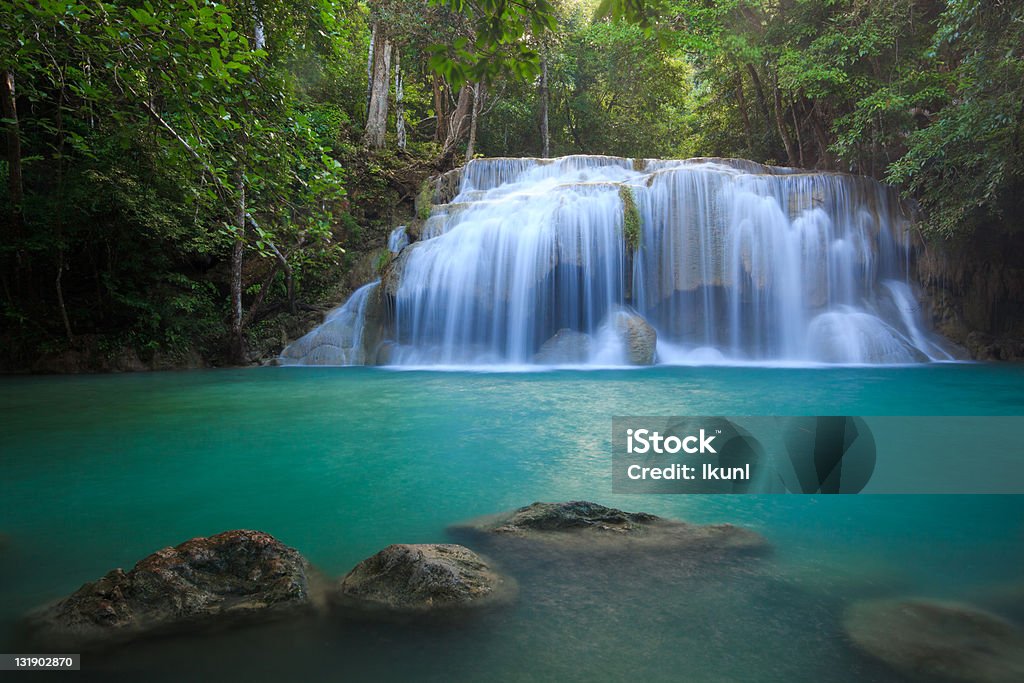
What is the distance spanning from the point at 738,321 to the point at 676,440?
9.08 m

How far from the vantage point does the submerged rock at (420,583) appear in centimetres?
208

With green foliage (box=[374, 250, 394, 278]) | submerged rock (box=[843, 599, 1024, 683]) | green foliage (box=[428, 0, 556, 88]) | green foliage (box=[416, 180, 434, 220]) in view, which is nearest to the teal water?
submerged rock (box=[843, 599, 1024, 683])

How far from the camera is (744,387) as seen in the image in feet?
26.9

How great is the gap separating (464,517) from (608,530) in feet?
2.60

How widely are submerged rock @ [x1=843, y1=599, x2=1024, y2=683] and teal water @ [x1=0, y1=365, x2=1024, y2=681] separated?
80 millimetres

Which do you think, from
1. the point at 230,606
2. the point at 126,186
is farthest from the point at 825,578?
the point at 126,186

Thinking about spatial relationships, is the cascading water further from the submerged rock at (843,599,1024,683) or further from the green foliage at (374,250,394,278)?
the submerged rock at (843,599,1024,683)

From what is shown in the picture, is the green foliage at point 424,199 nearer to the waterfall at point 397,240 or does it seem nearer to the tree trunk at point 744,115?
the waterfall at point 397,240

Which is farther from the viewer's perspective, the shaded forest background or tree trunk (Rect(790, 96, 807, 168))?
tree trunk (Rect(790, 96, 807, 168))

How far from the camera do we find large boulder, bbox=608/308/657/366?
11664 mm

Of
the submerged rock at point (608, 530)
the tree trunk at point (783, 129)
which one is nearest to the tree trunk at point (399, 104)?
the tree trunk at point (783, 129)

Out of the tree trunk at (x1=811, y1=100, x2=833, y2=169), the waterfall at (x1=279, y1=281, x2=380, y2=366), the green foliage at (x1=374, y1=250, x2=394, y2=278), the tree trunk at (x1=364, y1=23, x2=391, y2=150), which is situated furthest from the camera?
the tree trunk at (x1=364, y1=23, x2=391, y2=150)

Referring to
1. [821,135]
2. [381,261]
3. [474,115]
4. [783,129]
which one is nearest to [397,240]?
[381,261]

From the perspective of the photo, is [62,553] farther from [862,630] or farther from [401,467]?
[862,630]
